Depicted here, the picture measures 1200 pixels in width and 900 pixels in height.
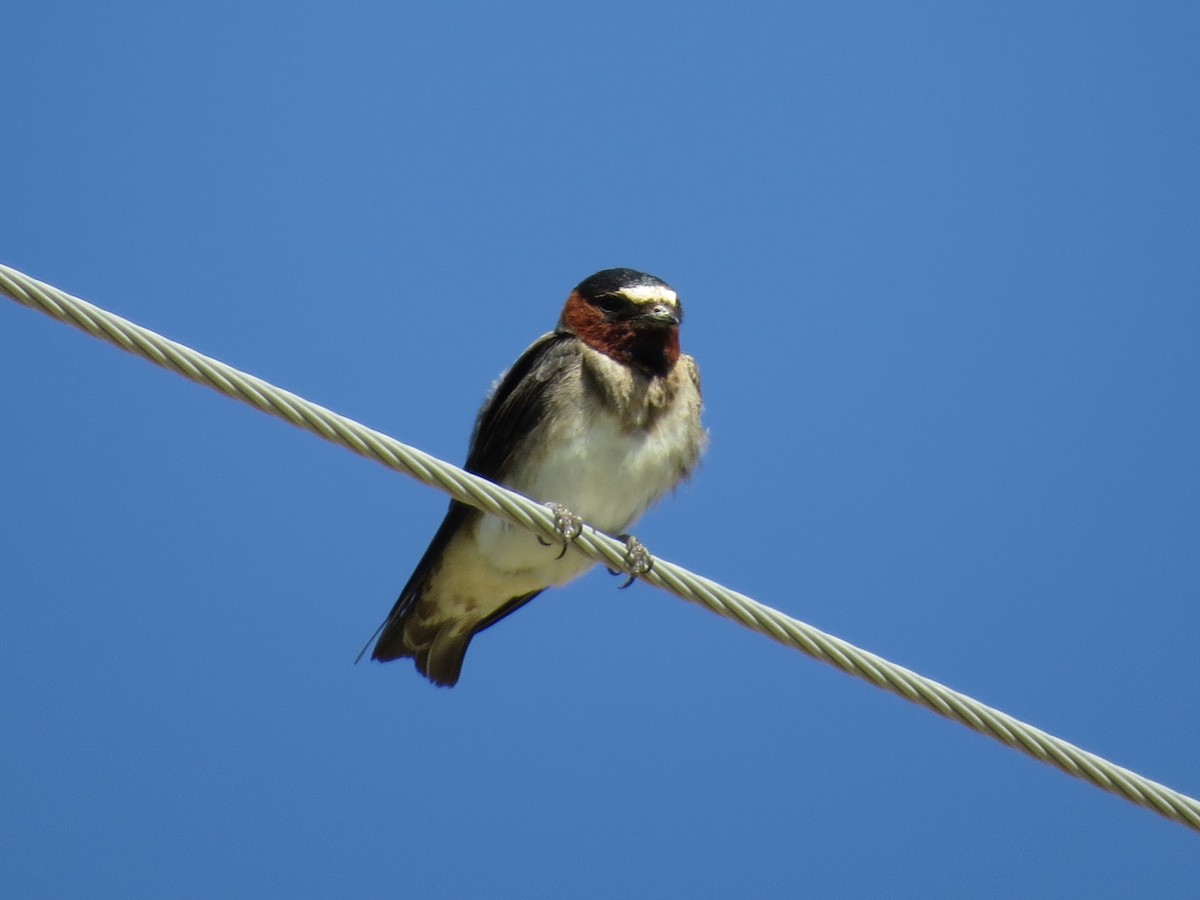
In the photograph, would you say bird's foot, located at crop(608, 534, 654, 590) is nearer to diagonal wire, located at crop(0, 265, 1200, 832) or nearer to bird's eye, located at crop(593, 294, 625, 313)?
diagonal wire, located at crop(0, 265, 1200, 832)

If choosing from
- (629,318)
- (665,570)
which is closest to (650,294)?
(629,318)

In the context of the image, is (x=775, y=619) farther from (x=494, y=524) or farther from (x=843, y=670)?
(x=494, y=524)

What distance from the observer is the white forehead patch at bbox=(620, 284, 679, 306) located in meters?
7.23

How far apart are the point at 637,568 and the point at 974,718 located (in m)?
1.23

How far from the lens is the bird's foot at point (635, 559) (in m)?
5.15

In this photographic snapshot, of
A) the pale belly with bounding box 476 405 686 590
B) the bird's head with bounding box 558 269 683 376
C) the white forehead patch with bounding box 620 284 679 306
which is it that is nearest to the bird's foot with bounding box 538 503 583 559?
the pale belly with bounding box 476 405 686 590

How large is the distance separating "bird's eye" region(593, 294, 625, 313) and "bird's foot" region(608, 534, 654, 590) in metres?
1.07

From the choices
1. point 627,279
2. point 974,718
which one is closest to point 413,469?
point 974,718

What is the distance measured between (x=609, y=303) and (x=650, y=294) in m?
0.18

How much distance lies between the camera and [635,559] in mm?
5633

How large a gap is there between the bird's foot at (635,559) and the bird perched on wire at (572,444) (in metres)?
0.36

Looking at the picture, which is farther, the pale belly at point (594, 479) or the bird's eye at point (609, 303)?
the bird's eye at point (609, 303)

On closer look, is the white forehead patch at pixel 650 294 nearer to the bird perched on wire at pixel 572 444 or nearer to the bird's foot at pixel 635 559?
the bird perched on wire at pixel 572 444

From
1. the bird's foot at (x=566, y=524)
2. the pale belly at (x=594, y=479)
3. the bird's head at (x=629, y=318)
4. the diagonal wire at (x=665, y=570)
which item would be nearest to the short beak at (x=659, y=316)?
the bird's head at (x=629, y=318)
